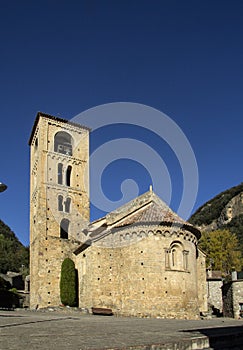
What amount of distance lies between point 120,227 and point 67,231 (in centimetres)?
878

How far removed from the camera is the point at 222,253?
200 ft

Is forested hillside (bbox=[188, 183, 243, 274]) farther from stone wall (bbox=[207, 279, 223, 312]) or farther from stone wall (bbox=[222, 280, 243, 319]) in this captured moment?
stone wall (bbox=[222, 280, 243, 319])

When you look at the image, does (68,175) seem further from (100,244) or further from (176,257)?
(176,257)

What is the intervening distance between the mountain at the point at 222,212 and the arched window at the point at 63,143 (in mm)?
74798

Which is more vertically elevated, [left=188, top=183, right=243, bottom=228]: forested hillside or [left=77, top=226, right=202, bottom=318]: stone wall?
[left=188, top=183, right=243, bottom=228]: forested hillside

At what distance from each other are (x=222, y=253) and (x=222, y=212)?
200ft

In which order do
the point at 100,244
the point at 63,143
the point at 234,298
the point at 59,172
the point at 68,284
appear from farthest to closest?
the point at 63,143 < the point at 59,172 < the point at 234,298 < the point at 68,284 < the point at 100,244

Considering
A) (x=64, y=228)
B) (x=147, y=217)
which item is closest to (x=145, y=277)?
(x=147, y=217)

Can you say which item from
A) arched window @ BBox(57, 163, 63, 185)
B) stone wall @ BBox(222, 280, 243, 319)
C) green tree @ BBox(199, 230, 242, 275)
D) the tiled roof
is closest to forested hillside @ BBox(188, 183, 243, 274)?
green tree @ BBox(199, 230, 242, 275)

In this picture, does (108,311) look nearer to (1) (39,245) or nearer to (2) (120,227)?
(2) (120,227)

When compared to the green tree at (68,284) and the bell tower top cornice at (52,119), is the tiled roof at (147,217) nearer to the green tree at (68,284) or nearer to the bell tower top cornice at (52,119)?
the green tree at (68,284)

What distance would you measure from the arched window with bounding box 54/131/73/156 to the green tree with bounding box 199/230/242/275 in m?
30.5

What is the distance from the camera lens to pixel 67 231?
35.4m

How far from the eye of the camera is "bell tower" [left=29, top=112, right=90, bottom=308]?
32500 mm
